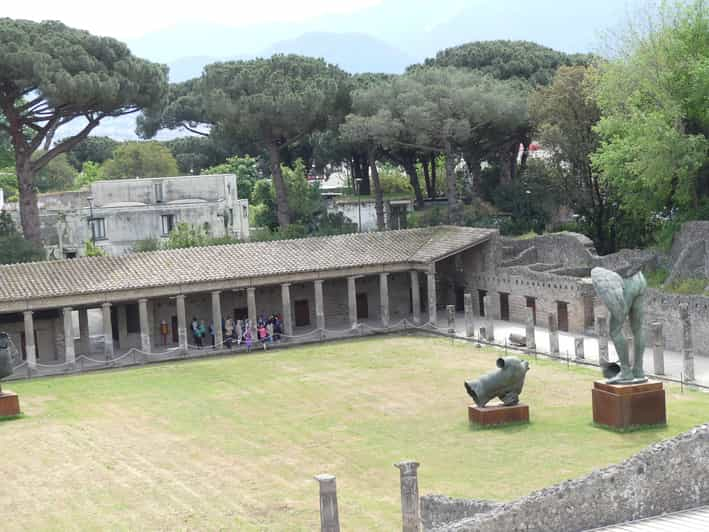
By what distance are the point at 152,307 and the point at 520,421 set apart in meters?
20.9

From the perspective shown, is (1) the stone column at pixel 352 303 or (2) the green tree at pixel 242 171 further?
(2) the green tree at pixel 242 171

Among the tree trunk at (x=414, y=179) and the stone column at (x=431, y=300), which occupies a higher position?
the tree trunk at (x=414, y=179)

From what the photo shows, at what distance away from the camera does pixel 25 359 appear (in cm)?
4244

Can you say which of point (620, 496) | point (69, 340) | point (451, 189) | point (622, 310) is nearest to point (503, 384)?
point (622, 310)

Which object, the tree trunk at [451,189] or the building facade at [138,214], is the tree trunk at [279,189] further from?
the tree trunk at [451,189]

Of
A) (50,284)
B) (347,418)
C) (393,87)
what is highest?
(393,87)

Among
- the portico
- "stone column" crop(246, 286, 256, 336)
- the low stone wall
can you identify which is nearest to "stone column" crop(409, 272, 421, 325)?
the portico

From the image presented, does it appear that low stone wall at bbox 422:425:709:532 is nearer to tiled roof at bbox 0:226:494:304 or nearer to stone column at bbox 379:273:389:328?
tiled roof at bbox 0:226:494:304

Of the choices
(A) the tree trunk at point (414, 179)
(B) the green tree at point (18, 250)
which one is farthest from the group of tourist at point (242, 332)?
(A) the tree trunk at point (414, 179)

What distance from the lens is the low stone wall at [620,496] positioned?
49.4ft

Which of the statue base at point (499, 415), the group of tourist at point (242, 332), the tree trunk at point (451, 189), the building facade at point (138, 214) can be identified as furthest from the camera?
the building facade at point (138, 214)

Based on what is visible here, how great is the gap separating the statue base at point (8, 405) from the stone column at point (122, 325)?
474 inches

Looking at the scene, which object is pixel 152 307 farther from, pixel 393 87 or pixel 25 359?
pixel 393 87

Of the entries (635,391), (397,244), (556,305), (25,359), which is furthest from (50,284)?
(635,391)
